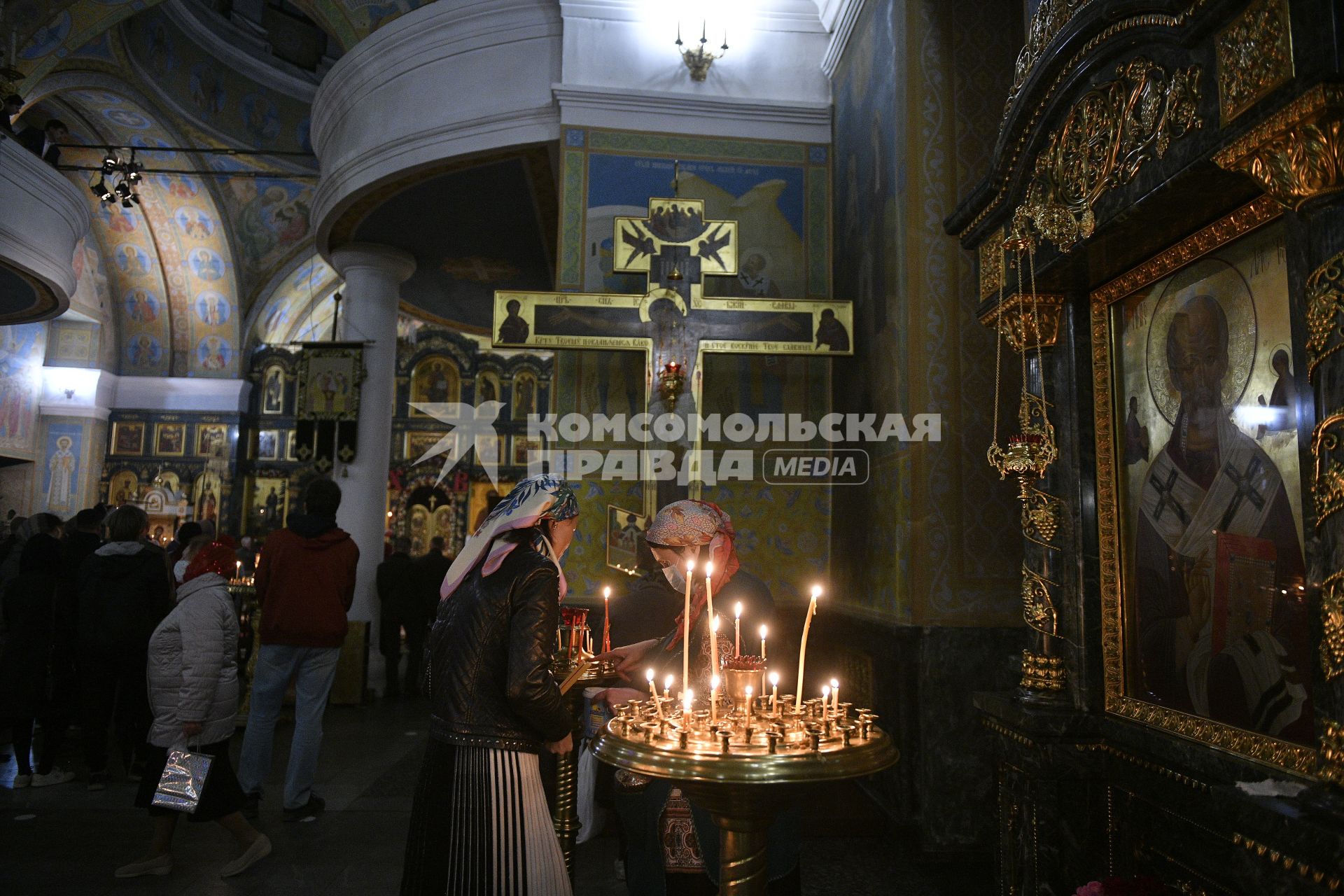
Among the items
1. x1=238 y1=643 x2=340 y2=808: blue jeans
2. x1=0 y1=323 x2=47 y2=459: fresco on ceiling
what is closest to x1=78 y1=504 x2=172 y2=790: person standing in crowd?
x1=238 y1=643 x2=340 y2=808: blue jeans

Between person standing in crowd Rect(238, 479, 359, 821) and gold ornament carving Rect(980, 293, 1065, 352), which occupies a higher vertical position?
gold ornament carving Rect(980, 293, 1065, 352)

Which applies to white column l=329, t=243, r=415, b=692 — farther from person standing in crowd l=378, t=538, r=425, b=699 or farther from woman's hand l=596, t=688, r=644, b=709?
woman's hand l=596, t=688, r=644, b=709

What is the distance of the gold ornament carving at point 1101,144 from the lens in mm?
2182

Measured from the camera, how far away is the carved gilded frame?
236cm

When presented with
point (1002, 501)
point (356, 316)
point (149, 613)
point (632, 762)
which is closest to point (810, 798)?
point (1002, 501)

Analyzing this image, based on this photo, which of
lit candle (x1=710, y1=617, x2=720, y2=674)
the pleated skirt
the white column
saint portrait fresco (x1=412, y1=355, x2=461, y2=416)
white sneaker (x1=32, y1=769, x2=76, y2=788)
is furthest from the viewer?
saint portrait fresco (x1=412, y1=355, x2=461, y2=416)

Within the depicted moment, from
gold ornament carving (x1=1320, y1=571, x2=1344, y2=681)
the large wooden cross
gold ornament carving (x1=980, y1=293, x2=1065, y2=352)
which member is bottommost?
gold ornament carving (x1=1320, y1=571, x2=1344, y2=681)

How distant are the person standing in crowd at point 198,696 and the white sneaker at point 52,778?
6.59 feet

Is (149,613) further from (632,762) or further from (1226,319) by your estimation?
(1226,319)

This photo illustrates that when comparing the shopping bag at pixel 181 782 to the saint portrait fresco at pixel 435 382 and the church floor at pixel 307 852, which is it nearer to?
the church floor at pixel 307 852

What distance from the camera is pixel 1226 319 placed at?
2352 millimetres

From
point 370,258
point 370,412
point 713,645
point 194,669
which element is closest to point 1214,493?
point 713,645

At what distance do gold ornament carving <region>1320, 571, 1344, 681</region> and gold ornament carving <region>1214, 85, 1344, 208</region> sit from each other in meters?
0.78

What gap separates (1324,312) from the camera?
1747mm
